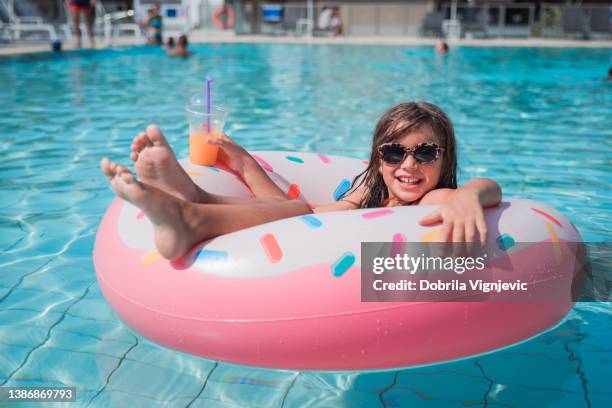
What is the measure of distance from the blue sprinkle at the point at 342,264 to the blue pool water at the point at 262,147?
45 cm

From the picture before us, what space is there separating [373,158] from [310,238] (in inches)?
25.8

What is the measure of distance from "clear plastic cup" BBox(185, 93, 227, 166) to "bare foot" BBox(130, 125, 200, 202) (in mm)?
432

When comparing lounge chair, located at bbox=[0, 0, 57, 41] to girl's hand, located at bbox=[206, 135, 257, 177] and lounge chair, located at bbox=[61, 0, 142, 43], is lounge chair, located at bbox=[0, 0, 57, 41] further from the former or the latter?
girl's hand, located at bbox=[206, 135, 257, 177]

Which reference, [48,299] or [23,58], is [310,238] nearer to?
[48,299]

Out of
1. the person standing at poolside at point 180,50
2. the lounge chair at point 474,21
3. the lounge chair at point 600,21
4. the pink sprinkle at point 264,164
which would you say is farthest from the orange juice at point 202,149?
the lounge chair at point 600,21

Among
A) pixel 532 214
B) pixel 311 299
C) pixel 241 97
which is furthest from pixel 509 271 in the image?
pixel 241 97

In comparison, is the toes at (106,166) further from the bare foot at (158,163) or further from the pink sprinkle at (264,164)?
the pink sprinkle at (264,164)

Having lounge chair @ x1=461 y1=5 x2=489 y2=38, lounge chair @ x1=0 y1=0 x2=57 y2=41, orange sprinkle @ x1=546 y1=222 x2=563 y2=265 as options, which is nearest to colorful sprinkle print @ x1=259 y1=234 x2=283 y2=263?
orange sprinkle @ x1=546 y1=222 x2=563 y2=265

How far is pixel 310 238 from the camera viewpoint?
210 centimetres

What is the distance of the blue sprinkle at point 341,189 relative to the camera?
3173 millimetres

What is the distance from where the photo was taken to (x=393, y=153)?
240 centimetres

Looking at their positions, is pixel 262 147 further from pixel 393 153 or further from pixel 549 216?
pixel 549 216

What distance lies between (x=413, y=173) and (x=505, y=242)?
1.54 ft

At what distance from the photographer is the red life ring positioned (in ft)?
71.2
